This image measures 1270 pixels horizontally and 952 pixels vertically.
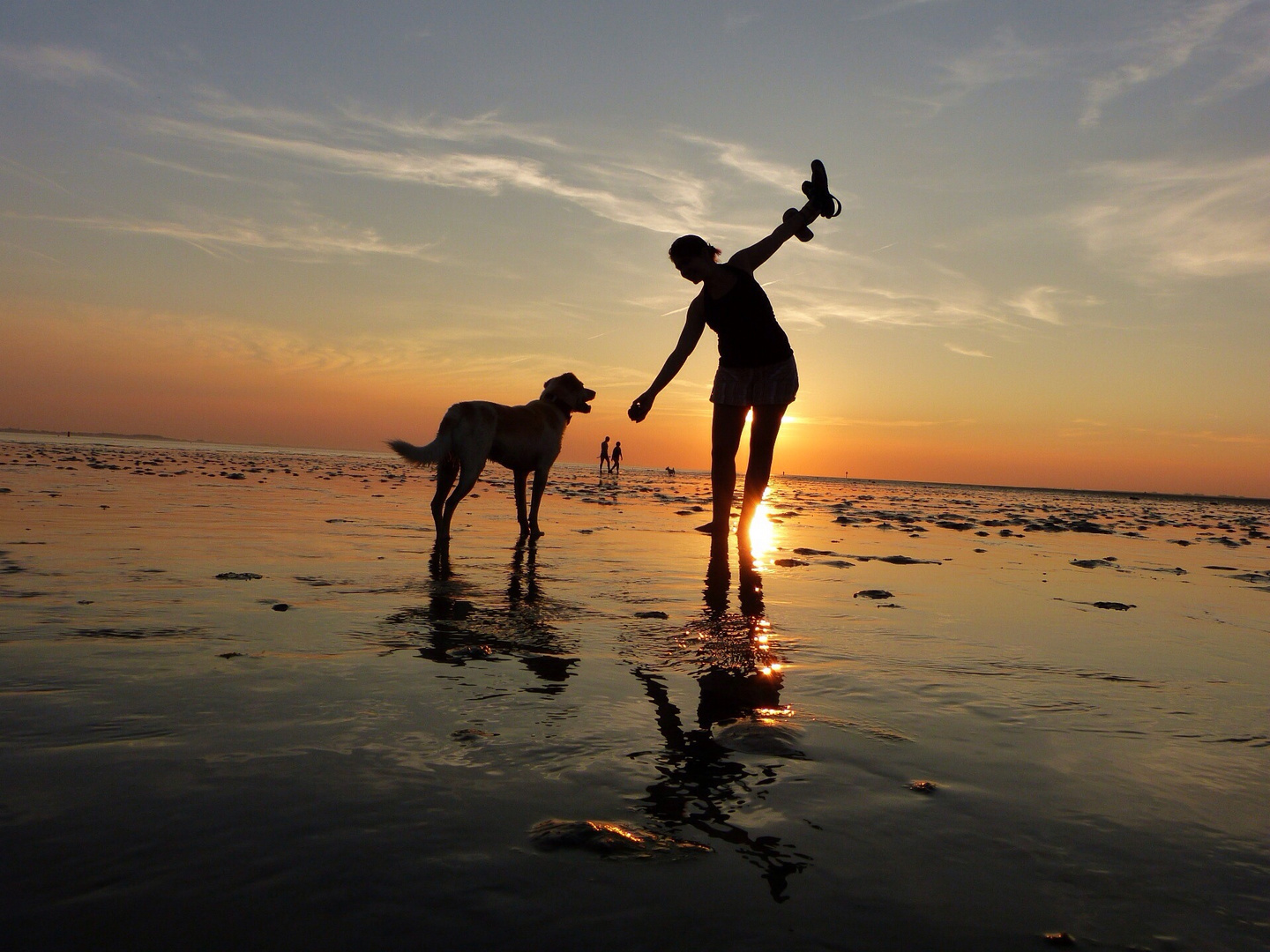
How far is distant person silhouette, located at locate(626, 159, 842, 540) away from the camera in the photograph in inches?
228

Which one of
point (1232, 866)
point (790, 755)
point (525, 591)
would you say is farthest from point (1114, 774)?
point (525, 591)

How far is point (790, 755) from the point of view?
6.52 feet

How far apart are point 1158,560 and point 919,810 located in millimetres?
9402

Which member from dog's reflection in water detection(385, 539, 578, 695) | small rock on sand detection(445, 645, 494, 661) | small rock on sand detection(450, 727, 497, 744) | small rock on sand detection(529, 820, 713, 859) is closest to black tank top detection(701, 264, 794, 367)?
dog's reflection in water detection(385, 539, 578, 695)

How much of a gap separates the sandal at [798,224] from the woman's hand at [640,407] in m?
1.61

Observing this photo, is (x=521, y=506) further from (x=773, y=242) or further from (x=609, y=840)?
(x=609, y=840)

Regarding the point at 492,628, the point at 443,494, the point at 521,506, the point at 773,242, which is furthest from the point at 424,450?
the point at 492,628

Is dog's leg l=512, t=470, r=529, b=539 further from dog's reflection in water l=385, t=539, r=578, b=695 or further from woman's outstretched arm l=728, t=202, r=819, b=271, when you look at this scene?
woman's outstretched arm l=728, t=202, r=819, b=271

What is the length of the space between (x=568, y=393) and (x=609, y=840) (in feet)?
26.9

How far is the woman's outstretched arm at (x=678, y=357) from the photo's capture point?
604 centimetres

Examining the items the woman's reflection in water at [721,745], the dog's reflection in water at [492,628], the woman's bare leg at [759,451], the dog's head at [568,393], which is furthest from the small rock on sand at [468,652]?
the dog's head at [568,393]

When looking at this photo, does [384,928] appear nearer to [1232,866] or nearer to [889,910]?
[889,910]

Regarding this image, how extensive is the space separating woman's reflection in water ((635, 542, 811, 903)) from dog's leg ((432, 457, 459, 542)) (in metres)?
4.01

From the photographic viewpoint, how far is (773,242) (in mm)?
5742
